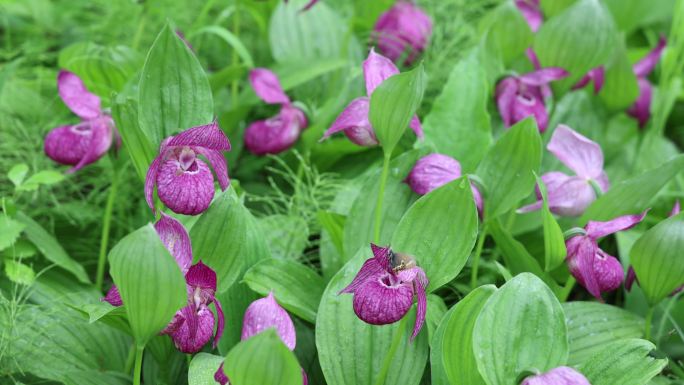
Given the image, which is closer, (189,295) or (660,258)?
(189,295)

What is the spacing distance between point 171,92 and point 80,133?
29 centimetres

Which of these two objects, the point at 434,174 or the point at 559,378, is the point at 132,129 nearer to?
the point at 434,174

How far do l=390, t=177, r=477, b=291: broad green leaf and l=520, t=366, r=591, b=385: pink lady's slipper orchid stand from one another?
175mm

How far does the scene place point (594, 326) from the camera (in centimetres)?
126

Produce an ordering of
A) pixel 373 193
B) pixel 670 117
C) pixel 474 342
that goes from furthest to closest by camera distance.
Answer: pixel 670 117 < pixel 373 193 < pixel 474 342

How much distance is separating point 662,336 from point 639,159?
526 mm

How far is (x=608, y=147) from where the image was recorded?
181 cm

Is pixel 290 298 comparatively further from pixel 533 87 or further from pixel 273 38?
pixel 273 38

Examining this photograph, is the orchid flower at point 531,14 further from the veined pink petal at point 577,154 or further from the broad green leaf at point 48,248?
the broad green leaf at point 48,248

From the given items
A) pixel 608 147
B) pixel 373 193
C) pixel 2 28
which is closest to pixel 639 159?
pixel 608 147

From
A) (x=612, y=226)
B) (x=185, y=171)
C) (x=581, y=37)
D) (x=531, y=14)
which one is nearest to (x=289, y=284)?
(x=185, y=171)

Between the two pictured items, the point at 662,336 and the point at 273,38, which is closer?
the point at 662,336

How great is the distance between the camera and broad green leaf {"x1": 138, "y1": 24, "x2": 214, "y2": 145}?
1.09 meters

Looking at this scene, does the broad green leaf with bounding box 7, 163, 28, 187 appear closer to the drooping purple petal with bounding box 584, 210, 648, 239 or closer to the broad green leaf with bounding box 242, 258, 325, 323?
the broad green leaf with bounding box 242, 258, 325, 323
